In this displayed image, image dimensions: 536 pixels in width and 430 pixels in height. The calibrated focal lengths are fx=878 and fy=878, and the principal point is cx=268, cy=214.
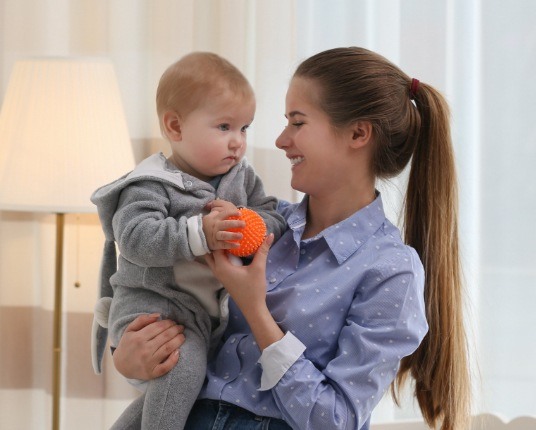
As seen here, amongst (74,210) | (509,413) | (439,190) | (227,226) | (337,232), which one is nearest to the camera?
(227,226)

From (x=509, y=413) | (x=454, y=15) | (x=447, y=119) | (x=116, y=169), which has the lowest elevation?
(x=509, y=413)

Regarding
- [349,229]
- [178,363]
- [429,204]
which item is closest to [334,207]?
[349,229]

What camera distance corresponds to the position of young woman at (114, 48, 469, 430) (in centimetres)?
155

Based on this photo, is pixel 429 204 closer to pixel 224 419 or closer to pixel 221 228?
pixel 221 228

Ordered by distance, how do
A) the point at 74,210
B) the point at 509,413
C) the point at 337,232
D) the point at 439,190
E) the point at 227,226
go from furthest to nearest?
the point at 509,413 < the point at 74,210 < the point at 439,190 < the point at 337,232 < the point at 227,226

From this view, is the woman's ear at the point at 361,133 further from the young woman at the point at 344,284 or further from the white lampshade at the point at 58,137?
→ the white lampshade at the point at 58,137

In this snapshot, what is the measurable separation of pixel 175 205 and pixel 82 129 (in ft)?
2.59

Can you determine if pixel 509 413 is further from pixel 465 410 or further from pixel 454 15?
pixel 454 15

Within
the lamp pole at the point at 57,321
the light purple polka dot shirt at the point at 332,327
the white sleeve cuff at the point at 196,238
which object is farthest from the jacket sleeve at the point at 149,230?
the lamp pole at the point at 57,321

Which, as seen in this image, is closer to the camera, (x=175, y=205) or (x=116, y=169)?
(x=175, y=205)

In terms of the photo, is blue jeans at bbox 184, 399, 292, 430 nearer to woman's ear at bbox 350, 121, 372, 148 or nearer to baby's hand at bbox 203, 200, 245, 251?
baby's hand at bbox 203, 200, 245, 251

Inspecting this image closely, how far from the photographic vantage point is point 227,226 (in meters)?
1.54

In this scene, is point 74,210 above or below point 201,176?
below

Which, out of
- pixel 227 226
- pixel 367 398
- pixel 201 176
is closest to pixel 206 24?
pixel 201 176
